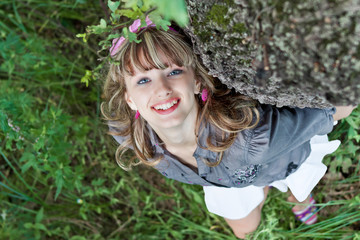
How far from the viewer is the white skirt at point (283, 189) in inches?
72.6

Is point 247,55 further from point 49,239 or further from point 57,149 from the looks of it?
point 49,239

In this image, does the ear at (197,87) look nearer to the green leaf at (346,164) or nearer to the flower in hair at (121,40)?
the flower in hair at (121,40)

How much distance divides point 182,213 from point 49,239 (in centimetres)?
119

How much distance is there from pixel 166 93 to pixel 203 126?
1.07 ft

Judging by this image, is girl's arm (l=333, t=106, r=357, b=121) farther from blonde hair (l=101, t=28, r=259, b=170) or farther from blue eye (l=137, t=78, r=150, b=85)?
blue eye (l=137, t=78, r=150, b=85)

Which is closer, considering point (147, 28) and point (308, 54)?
point (308, 54)

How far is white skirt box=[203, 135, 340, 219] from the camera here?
1.84 m

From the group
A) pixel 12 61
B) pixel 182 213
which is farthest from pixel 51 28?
pixel 182 213

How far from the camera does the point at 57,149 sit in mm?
1944

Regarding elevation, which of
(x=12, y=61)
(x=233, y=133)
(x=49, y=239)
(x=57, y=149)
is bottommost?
(x=49, y=239)

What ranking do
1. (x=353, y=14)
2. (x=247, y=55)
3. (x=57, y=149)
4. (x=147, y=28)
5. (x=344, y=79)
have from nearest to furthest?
1. (x=353, y=14)
2. (x=344, y=79)
3. (x=247, y=55)
4. (x=147, y=28)
5. (x=57, y=149)

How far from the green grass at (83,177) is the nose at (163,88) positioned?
90 centimetres

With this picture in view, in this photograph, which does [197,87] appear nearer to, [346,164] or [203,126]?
[203,126]

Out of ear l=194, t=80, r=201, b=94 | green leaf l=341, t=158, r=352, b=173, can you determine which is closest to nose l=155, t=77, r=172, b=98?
ear l=194, t=80, r=201, b=94
